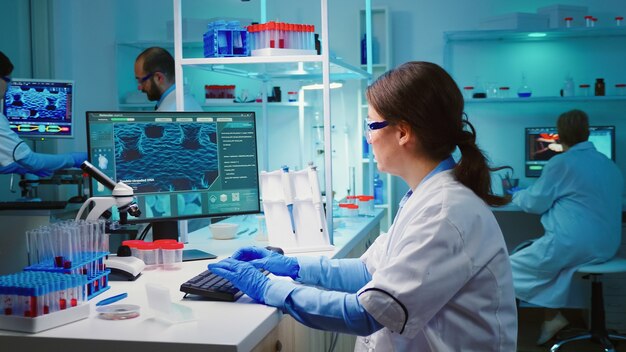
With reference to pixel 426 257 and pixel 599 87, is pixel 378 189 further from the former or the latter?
pixel 426 257

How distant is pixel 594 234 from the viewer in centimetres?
398

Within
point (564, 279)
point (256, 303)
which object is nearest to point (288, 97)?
point (564, 279)

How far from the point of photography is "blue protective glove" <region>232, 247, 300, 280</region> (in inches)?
75.0

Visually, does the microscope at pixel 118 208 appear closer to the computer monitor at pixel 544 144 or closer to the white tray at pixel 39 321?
the white tray at pixel 39 321

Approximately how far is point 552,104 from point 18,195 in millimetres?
3910

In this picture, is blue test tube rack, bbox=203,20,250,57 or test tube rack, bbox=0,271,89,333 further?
blue test tube rack, bbox=203,20,250,57

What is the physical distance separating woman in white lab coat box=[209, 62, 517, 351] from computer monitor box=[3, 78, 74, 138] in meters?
2.97

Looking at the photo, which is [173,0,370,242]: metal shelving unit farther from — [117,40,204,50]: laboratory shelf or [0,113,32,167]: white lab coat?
[117,40,204,50]: laboratory shelf

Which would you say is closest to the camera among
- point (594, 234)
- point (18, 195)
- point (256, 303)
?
point (256, 303)

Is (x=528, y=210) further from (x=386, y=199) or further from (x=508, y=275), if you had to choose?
(x=508, y=275)

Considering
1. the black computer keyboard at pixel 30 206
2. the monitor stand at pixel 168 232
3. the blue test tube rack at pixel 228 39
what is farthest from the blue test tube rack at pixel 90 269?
the black computer keyboard at pixel 30 206

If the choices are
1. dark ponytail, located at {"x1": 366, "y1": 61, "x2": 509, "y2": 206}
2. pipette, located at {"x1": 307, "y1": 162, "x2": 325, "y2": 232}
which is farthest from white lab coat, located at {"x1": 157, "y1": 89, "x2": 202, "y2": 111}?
dark ponytail, located at {"x1": 366, "y1": 61, "x2": 509, "y2": 206}

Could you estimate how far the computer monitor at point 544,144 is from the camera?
5094 millimetres

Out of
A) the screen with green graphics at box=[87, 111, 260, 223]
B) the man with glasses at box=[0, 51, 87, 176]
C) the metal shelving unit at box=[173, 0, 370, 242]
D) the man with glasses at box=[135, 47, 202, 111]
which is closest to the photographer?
the screen with green graphics at box=[87, 111, 260, 223]
